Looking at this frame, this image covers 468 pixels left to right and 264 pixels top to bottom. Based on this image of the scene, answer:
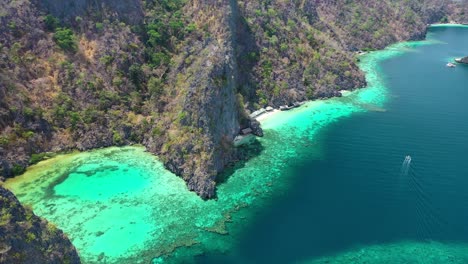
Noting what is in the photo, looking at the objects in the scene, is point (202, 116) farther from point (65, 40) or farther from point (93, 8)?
point (93, 8)

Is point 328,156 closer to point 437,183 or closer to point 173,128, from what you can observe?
point 437,183

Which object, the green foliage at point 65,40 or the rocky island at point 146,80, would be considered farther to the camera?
the green foliage at point 65,40

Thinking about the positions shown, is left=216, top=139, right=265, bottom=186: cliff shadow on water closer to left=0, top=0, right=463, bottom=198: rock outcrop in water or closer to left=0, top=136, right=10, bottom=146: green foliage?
left=0, top=0, right=463, bottom=198: rock outcrop in water

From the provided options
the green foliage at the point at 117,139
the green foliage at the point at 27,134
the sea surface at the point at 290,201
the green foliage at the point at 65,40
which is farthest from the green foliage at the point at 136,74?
the green foliage at the point at 27,134

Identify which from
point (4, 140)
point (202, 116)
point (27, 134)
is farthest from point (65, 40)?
point (202, 116)

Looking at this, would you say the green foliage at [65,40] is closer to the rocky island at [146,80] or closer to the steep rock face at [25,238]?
the rocky island at [146,80]

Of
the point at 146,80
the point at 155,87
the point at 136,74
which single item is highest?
the point at 136,74
